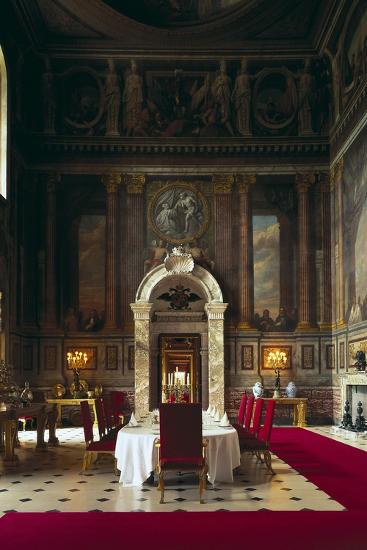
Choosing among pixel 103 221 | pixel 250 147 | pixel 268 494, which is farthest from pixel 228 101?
pixel 268 494

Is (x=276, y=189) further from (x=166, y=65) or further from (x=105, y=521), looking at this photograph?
(x=105, y=521)

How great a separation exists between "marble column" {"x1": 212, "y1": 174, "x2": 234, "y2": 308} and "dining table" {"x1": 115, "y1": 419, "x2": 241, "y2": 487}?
36.3 feet

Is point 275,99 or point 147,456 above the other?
point 275,99

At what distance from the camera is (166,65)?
22.5 metres

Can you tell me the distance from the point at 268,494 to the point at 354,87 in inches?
496

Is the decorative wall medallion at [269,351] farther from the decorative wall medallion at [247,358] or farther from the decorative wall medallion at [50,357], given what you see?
the decorative wall medallion at [50,357]

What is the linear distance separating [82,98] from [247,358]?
30.9 ft

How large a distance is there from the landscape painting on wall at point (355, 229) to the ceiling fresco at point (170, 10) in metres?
6.06

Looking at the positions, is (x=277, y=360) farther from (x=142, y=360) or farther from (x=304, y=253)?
(x=142, y=360)

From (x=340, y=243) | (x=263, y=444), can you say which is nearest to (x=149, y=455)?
(x=263, y=444)

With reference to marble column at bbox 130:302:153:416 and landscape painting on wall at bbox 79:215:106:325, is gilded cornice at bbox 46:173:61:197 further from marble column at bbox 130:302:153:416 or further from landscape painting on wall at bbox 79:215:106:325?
marble column at bbox 130:302:153:416

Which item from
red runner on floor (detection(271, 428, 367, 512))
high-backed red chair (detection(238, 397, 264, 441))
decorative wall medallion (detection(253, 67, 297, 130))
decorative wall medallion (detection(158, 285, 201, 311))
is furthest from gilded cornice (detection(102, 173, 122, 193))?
high-backed red chair (detection(238, 397, 264, 441))

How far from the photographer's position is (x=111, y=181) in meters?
22.0

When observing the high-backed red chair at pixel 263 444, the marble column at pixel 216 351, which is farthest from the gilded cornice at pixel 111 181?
the high-backed red chair at pixel 263 444
